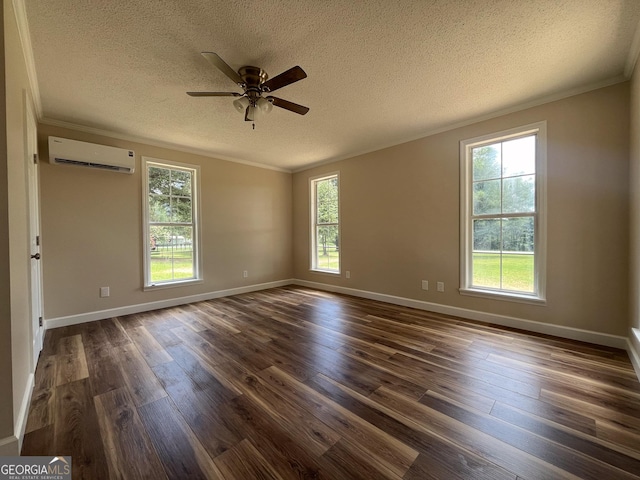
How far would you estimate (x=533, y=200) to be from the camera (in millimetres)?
2863

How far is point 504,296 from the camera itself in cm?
303

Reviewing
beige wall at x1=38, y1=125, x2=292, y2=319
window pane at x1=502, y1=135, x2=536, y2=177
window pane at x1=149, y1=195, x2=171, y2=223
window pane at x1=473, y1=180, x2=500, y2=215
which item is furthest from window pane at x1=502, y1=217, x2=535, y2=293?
window pane at x1=149, y1=195, x2=171, y2=223

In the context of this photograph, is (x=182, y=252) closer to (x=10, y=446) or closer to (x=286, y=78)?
(x=10, y=446)

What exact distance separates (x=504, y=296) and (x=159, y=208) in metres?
4.91

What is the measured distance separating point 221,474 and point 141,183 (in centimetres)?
380

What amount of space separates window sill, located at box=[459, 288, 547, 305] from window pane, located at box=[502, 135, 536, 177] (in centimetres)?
141

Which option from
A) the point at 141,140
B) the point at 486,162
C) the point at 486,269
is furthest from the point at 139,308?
the point at 486,162

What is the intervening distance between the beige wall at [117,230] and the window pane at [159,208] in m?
0.20

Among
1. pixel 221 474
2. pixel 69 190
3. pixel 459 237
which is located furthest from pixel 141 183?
pixel 459 237

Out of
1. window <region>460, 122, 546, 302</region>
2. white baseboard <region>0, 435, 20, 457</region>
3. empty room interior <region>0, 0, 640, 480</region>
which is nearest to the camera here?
white baseboard <region>0, 435, 20, 457</region>

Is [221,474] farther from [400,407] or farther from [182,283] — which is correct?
[182,283]

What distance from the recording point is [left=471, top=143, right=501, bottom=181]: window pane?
10.3 feet

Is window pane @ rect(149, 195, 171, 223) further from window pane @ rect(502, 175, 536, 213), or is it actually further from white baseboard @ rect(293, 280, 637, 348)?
window pane @ rect(502, 175, 536, 213)

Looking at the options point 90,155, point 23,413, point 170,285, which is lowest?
point 23,413
